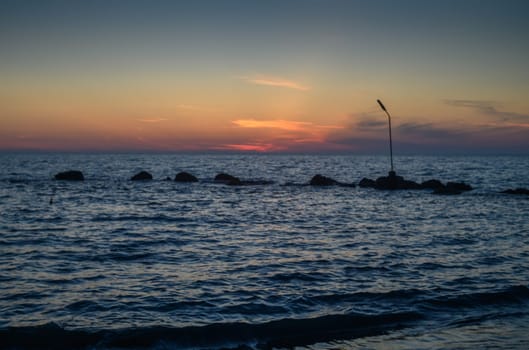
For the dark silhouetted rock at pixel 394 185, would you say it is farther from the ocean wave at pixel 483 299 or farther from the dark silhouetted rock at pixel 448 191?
the ocean wave at pixel 483 299

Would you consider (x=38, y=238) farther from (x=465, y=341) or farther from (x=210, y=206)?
(x=465, y=341)

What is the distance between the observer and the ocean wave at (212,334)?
26.9 ft

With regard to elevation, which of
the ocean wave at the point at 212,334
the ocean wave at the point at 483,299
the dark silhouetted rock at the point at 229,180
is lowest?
the ocean wave at the point at 483,299

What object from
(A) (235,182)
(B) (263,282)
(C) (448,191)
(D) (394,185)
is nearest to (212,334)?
(B) (263,282)

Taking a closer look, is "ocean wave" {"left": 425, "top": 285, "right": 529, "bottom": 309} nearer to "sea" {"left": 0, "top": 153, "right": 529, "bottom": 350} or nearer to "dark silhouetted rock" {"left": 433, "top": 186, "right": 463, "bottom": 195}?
"sea" {"left": 0, "top": 153, "right": 529, "bottom": 350}

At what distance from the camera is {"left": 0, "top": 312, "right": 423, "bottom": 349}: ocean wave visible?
8211 millimetres

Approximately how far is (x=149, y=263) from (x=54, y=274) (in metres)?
2.88

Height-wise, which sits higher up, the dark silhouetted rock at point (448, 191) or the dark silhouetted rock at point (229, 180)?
the dark silhouetted rock at point (229, 180)

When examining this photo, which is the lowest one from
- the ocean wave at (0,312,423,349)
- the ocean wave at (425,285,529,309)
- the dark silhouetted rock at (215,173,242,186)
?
the ocean wave at (425,285,529,309)

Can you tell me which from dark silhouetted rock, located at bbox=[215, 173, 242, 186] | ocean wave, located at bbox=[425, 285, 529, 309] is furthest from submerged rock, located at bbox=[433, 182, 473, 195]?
ocean wave, located at bbox=[425, 285, 529, 309]

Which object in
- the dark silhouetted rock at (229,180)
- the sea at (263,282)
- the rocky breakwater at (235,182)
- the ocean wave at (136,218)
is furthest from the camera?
the rocky breakwater at (235,182)

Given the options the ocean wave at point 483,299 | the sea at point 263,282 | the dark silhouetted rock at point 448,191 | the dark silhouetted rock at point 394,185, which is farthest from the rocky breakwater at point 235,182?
the ocean wave at point 483,299

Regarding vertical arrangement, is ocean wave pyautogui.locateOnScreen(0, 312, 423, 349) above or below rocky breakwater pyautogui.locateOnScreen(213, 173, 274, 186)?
below

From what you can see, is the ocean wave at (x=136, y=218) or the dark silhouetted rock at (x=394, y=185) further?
the dark silhouetted rock at (x=394, y=185)
